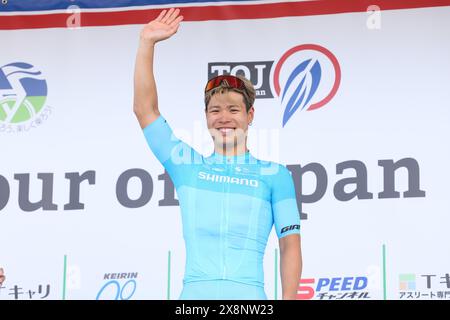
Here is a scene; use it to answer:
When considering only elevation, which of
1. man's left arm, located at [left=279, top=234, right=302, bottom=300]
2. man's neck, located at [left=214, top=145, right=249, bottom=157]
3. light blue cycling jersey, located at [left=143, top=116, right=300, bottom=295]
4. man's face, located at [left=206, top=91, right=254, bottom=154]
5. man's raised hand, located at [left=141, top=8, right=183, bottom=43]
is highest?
man's raised hand, located at [left=141, top=8, right=183, bottom=43]

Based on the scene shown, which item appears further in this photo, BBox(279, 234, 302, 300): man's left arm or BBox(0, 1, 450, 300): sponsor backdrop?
BBox(0, 1, 450, 300): sponsor backdrop

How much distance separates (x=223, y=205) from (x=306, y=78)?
140 cm

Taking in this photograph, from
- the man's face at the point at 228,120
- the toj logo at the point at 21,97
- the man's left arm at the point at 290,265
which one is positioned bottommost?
the man's left arm at the point at 290,265

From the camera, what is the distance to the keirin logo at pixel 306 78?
532cm

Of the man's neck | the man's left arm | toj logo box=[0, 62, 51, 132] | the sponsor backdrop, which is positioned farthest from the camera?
toj logo box=[0, 62, 51, 132]

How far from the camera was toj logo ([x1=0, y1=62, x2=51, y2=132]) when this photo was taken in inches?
221

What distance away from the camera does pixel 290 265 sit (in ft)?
13.4

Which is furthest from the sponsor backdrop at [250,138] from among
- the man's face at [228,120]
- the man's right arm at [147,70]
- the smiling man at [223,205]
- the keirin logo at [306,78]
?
the man's right arm at [147,70]

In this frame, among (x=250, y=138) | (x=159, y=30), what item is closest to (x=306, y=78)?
(x=250, y=138)

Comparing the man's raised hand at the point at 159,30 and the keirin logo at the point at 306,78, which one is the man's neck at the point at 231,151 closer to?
the man's raised hand at the point at 159,30

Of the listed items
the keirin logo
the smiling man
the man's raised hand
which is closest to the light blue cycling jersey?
the smiling man

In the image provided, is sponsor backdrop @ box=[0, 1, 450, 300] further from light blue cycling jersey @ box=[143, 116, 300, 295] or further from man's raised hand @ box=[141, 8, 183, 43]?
man's raised hand @ box=[141, 8, 183, 43]

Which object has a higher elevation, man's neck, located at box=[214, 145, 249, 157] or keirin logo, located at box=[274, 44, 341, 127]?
keirin logo, located at box=[274, 44, 341, 127]

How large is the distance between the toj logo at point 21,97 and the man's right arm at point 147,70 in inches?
60.0
